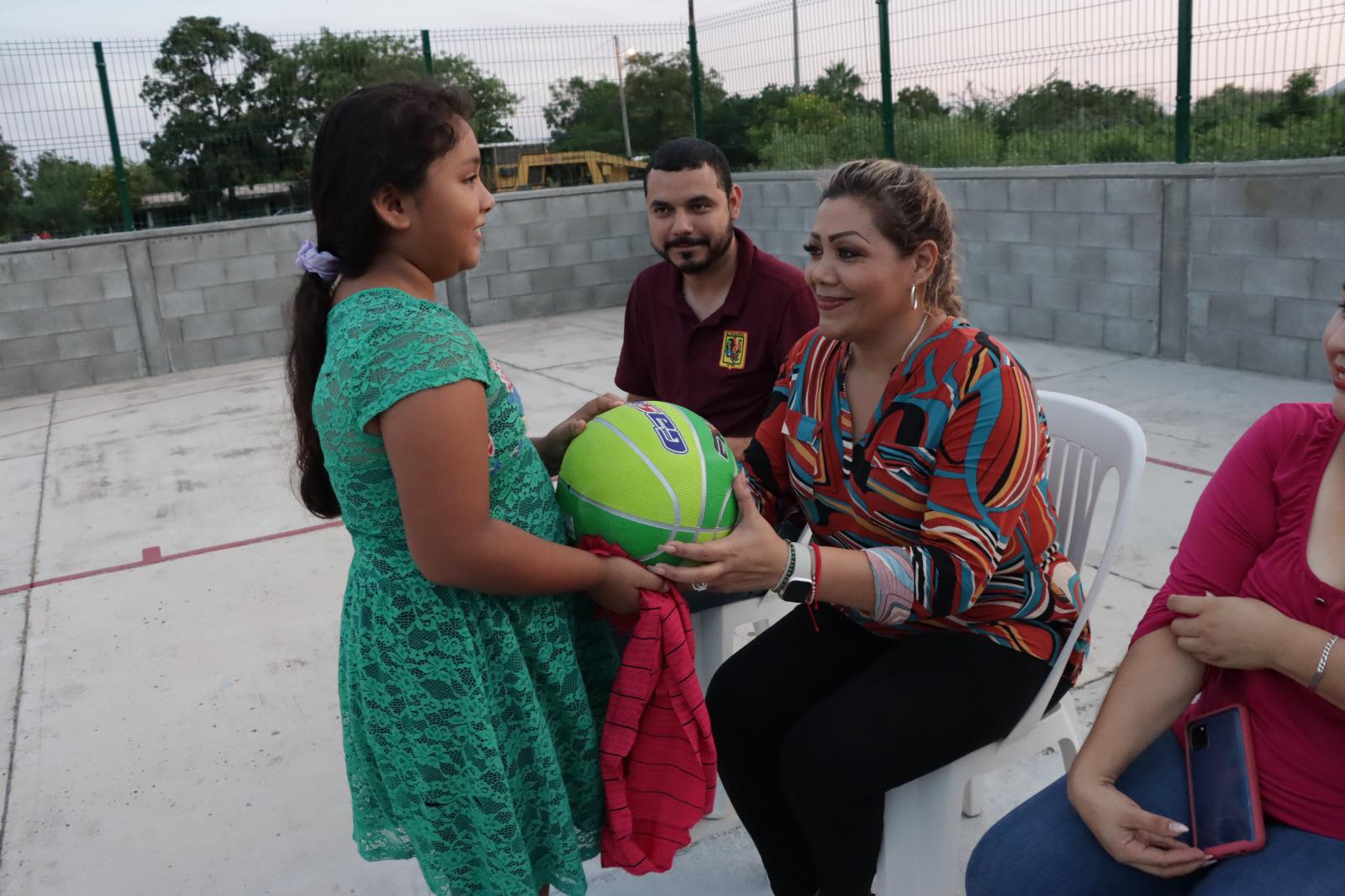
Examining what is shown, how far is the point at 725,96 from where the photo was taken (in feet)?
32.2

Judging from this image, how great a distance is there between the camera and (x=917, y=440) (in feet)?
5.49

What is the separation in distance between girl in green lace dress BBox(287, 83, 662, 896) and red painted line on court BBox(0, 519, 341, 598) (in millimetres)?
2852

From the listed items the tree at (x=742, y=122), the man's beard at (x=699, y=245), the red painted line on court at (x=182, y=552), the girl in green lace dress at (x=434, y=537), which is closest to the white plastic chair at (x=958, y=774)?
the girl in green lace dress at (x=434, y=537)

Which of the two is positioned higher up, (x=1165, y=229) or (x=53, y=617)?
(x=1165, y=229)

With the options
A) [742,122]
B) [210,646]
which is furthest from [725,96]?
[210,646]

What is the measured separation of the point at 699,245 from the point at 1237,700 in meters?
1.50

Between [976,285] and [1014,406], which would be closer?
[1014,406]

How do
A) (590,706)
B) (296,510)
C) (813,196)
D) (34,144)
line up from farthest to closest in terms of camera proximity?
(813,196)
(34,144)
(296,510)
(590,706)

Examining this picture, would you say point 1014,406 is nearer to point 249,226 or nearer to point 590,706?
point 590,706

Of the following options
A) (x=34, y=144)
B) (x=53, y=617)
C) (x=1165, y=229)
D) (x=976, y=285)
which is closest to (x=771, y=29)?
(x=976, y=285)

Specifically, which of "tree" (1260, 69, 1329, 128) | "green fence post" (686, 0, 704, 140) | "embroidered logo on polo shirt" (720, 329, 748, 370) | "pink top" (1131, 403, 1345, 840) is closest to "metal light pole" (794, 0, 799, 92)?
"green fence post" (686, 0, 704, 140)

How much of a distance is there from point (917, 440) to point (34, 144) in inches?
334

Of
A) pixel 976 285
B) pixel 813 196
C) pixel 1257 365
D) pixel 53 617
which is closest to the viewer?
pixel 53 617

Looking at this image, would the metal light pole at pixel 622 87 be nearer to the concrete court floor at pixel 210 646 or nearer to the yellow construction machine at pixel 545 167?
the yellow construction machine at pixel 545 167
